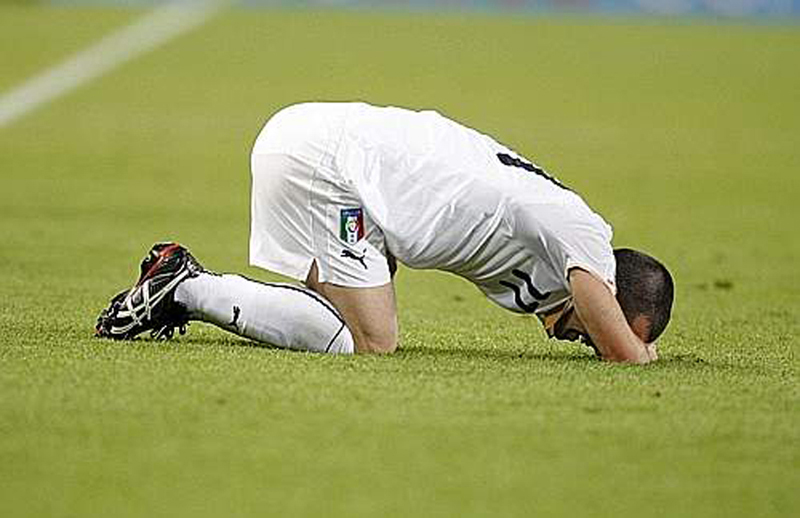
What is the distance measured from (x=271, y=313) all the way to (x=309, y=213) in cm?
34

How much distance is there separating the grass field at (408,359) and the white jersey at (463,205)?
303mm

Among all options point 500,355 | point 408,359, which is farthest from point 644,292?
point 408,359

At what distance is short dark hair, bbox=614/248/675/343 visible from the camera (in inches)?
261

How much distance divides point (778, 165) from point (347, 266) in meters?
9.83

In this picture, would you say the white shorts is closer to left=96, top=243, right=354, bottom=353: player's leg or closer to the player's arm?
left=96, top=243, right=354, bottom=353: player's leg

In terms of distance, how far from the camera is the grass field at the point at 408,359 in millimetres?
4781

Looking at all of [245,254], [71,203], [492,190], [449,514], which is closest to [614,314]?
[492,190]

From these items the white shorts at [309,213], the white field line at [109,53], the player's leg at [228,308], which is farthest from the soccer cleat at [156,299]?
the white field line at [109,53]

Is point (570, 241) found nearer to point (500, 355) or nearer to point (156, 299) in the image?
point (500, 355)

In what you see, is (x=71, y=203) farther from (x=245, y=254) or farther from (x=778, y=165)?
(x=778, y=165)

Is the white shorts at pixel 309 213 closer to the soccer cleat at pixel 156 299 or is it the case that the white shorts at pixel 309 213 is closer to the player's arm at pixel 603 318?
the soccer cleat at pixel 156 299

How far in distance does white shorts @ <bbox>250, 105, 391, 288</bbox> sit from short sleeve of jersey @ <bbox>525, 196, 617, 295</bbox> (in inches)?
20.4

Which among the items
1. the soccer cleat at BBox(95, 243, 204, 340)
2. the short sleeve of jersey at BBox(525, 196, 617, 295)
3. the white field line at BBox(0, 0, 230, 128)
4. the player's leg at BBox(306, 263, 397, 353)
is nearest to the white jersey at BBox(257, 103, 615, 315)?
the short sleeve of jersey at BBox(525, 196, 617, 295)

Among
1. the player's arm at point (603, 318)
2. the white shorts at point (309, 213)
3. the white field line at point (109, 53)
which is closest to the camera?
the player's arm at point (603, 318)
